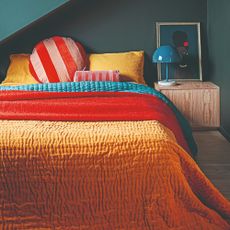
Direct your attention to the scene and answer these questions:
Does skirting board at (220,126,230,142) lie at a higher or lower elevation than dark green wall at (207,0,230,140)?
lower

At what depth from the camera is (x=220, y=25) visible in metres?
3.95

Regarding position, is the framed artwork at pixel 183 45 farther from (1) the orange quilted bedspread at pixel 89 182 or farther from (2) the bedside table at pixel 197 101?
(1) the orange quilted bedspread at pixel 89 182

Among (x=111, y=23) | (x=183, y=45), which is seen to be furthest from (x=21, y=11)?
(x=183, y=45)

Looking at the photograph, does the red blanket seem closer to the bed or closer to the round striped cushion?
the bed

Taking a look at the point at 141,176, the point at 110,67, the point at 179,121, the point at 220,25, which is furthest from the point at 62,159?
the point at 220,25

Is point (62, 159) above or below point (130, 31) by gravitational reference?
below

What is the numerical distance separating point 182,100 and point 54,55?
50.9 inches

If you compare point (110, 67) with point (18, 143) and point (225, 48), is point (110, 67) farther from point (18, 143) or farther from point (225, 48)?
point (18, 143)

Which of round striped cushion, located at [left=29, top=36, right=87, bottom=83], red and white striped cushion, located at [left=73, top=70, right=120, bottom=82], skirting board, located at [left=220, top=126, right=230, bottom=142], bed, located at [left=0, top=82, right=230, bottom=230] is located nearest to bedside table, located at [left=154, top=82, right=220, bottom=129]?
skirting board, located at [left=220, top=126, right=230, bottom=142]

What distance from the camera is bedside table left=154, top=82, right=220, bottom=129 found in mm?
4012

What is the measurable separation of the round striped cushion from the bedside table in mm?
846

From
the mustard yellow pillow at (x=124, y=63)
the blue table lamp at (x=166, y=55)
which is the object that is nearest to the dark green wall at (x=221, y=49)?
the blue table lamp at (x=166, y=55)

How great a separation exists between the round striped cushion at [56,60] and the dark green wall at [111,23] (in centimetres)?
19

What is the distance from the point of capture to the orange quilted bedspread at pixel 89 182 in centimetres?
196
